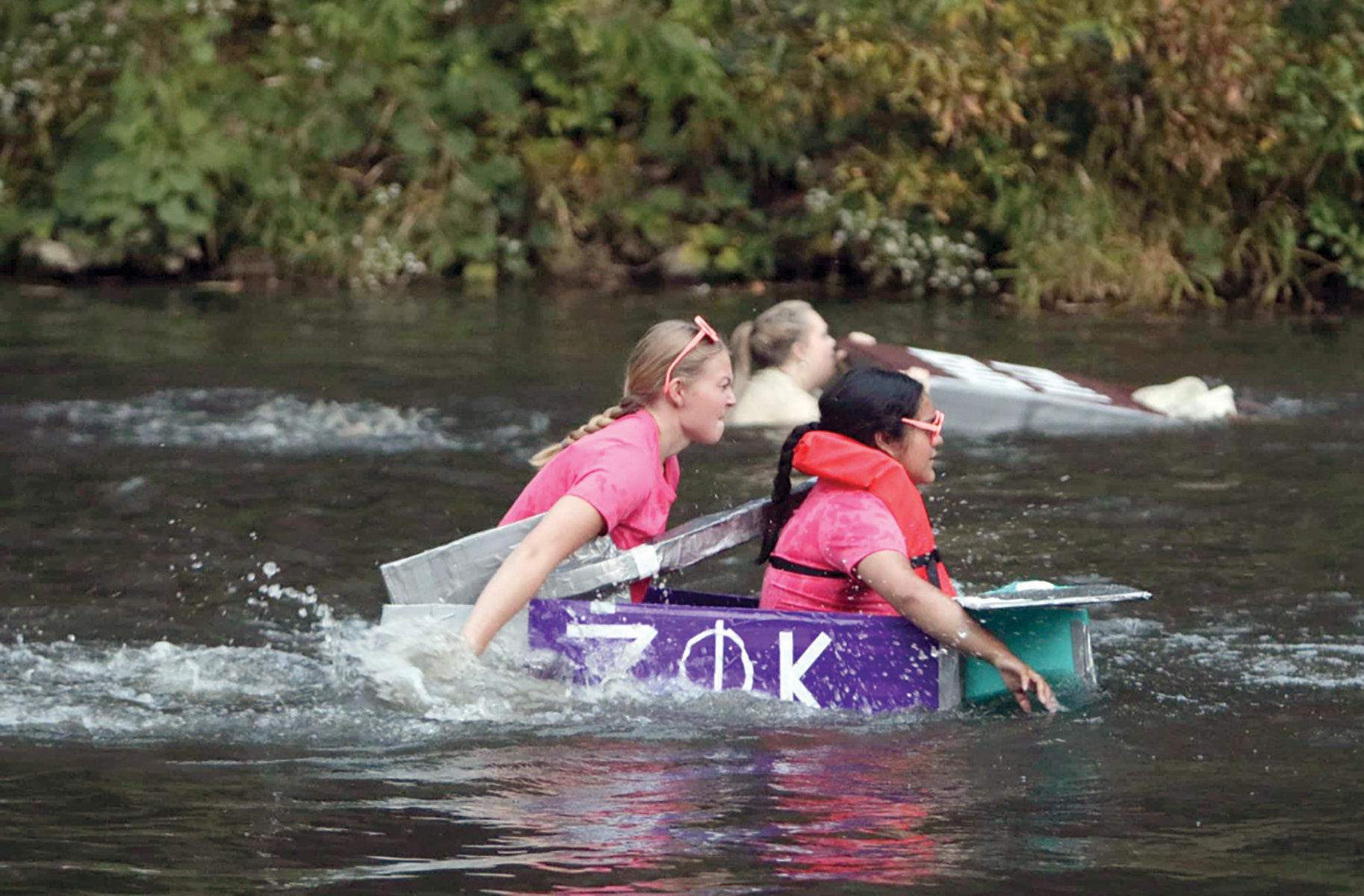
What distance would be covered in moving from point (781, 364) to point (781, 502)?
368 centimetres

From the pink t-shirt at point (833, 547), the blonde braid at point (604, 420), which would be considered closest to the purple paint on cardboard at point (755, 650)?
A: the pink t-shirt at point (833, 547)

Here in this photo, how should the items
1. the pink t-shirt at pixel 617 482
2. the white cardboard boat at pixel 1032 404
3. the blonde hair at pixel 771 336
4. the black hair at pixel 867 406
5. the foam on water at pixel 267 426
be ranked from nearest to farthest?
the pink t-shirt at pixel 617 482, the black hair at pixel 867 406, the blonde hair at pixel 771 336, the foam on water at pixel 267 426, the white cardboard boat at pixel 1032 404

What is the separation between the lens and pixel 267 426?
10281mm

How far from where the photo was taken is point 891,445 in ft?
18.7

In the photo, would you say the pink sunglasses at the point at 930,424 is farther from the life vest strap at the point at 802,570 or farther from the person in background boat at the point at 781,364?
the person in background boat at the point at 781,364

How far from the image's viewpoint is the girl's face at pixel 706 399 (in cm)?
574

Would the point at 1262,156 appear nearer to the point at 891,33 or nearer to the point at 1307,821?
the point at 891,33

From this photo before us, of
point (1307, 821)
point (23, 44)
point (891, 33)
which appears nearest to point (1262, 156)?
point (891, 33)

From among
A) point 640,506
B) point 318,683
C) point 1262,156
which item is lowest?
point 318,683

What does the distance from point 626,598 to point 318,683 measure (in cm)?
92

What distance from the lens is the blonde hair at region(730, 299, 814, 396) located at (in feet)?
30.5

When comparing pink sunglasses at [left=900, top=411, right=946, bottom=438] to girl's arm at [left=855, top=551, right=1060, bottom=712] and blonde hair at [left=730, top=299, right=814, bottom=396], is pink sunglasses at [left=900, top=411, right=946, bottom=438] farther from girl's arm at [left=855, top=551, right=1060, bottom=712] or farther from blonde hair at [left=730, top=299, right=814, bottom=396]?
blonde hair at [left=730, top=299, right=814, bottom=396]

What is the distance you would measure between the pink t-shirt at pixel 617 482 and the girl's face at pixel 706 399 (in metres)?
0.10

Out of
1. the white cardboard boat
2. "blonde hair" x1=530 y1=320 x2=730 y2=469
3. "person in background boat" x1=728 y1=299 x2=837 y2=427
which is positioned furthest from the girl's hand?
the white cardboard boat
